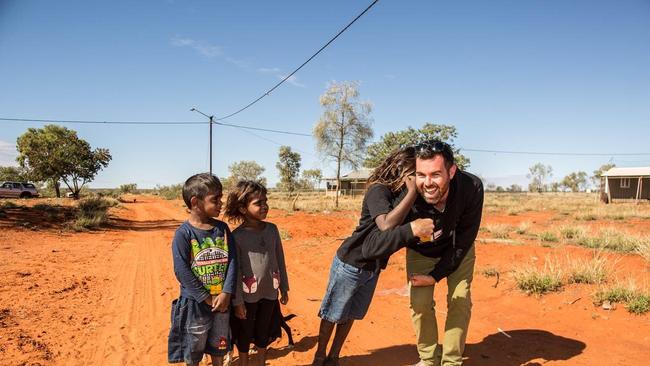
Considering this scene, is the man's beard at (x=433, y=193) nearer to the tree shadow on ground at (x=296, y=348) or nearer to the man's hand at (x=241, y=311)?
the man's hand at (x=241, y=311)

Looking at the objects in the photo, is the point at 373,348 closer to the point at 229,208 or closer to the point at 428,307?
the point at 428,307

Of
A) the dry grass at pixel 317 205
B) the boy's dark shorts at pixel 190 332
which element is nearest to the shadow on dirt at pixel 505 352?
the boy's dark shorts at pixel 190 332

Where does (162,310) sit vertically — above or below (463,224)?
below

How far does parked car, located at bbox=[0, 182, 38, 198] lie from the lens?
3423 cm

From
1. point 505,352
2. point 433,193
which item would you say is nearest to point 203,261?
point 433,193

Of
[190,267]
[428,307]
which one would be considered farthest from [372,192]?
[190,267]

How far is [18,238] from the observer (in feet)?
36.1

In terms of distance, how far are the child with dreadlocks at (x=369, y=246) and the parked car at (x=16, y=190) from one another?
41.8 metres

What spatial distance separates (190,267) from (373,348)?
2.26 metres

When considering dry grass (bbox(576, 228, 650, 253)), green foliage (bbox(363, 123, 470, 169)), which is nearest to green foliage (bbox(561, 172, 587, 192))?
green foliage (bbox(363, 123, 470, 169))

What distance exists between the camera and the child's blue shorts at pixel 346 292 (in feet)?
9.78

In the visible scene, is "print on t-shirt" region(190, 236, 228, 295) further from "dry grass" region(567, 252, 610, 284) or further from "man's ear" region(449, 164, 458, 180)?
"dry grass" region(567, 252, 610, 284)

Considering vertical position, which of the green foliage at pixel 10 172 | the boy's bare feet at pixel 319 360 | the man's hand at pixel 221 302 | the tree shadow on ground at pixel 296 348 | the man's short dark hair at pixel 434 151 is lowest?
the tree shadow on ground at pixel 296 348

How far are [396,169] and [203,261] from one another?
1548 mm
